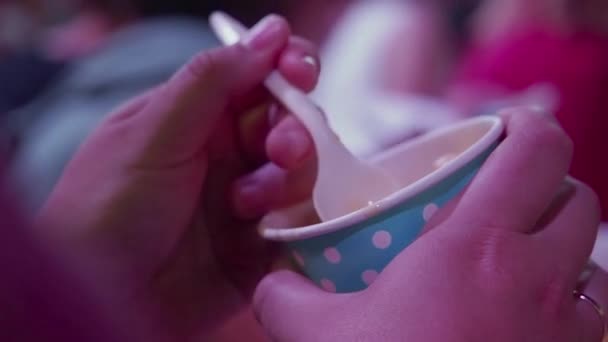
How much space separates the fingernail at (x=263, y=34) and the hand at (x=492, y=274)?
22cm

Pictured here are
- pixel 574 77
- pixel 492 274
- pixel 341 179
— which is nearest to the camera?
pixel 492 274

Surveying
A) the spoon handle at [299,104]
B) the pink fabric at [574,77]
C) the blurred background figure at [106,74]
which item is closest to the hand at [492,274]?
the spoon handle at [299,104]

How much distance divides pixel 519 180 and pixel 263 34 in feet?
0.87

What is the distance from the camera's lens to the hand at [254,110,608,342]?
356 mm

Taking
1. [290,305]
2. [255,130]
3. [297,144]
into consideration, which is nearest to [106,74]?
[255,130]

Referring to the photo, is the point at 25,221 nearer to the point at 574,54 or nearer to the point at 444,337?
the point at 444,337

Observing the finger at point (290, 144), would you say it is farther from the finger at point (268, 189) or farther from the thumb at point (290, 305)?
the thumb at point (290, 305)

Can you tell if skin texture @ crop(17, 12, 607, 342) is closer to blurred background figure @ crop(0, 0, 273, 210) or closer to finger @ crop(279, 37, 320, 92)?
finger @ crop(279, 37, 320, 92)

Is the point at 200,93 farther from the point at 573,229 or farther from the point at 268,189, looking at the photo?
the point at 573,229

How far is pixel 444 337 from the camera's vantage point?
1.14 feet

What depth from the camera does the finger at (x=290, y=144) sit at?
55cm

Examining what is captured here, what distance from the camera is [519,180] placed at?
15.7 inches

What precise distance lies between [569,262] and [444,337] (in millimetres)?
101

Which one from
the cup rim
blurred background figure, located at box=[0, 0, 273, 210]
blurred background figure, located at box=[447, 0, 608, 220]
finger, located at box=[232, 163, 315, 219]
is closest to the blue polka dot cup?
the cup rim
